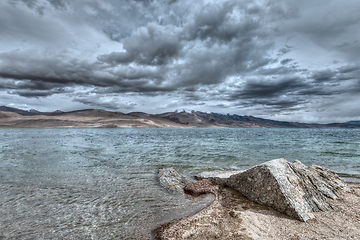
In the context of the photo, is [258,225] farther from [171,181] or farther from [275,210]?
[171,181]

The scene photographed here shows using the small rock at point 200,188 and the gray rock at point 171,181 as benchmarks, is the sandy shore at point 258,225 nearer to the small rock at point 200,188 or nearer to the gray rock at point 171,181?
the small rock at point 200,188

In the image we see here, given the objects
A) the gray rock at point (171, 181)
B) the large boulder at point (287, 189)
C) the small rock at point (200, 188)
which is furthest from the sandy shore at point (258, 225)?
the gray rock at point (171, 181)

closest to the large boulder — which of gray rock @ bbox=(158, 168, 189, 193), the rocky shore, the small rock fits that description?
the rocky shore

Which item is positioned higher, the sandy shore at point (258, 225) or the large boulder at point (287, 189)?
the large boulder at point (287, 189)

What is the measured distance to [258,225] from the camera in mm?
5703

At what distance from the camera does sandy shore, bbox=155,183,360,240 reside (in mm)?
5176

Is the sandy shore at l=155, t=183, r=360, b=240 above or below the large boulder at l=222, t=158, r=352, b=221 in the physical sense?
below

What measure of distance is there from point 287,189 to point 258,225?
219cm

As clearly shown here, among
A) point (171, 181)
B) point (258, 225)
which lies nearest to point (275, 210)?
point (258, 225)

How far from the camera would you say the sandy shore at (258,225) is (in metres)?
5.18

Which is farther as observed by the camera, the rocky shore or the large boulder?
the large boulder

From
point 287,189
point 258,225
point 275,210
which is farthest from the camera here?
point 287,189

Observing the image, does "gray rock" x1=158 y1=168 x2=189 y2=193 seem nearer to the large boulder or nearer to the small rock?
the small rock

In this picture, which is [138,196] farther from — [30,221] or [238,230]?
[238,230]
